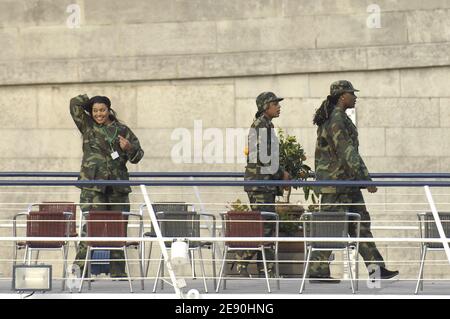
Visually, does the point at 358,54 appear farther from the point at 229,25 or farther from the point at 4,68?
the point at 4,68

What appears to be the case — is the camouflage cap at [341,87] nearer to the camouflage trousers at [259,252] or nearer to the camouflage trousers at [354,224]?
the camouflage trousers at [354,224]

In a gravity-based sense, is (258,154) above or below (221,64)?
below

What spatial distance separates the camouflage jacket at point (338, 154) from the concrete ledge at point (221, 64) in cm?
→ 527

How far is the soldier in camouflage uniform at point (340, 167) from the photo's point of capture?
12516 millimetres

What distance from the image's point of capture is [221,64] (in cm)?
1853

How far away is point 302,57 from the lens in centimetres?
1836

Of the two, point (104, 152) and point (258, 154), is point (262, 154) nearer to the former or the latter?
point (258, 154)

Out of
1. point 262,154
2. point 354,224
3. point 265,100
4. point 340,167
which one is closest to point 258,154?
point 262,154

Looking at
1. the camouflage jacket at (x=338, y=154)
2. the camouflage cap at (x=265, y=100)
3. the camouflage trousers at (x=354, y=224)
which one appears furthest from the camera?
the camouflage cap at (x=265, y=100)

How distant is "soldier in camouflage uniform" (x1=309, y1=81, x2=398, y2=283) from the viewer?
1252 centimetres

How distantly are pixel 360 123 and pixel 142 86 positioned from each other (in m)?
3.09

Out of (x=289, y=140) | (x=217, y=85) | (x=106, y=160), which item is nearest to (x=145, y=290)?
(x=106, y=160)

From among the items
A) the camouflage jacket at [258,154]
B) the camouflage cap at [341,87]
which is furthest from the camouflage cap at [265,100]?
the camouflage cap at [341,87]

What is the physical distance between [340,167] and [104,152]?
233 centimetres
